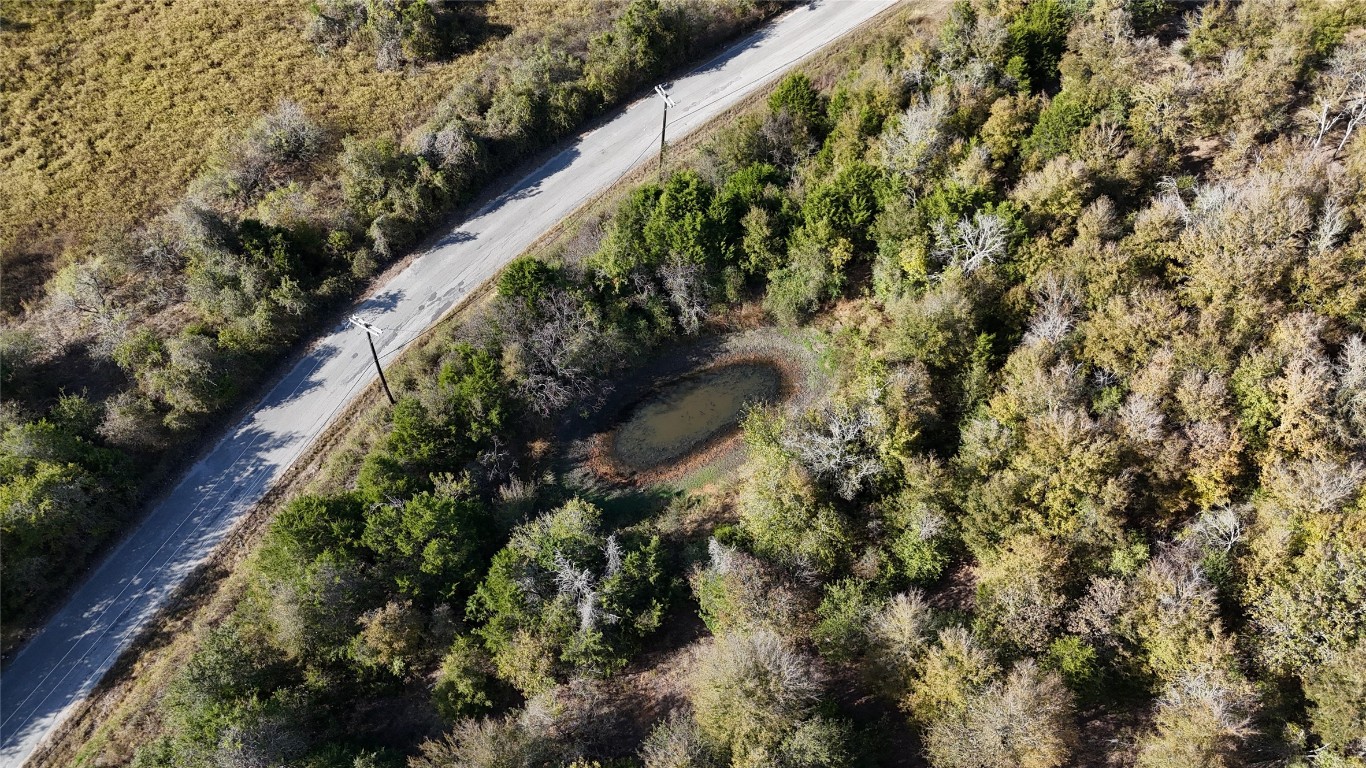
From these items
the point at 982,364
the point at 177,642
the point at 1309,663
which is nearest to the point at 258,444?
the point at 177,642

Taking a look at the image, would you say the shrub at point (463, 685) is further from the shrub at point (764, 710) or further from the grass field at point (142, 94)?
the grass field at point (142, 94)

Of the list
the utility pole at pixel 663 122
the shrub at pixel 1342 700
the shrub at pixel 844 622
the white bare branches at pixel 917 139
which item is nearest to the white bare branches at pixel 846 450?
the shrub at pixel 844 622

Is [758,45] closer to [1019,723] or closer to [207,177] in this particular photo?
[207,177]

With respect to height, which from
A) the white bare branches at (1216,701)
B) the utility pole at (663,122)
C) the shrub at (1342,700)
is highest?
the utility pole at (663,122)

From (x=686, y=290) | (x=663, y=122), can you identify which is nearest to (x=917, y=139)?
(x=686, y=290)

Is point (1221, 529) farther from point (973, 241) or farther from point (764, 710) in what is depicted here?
point (764, 710)

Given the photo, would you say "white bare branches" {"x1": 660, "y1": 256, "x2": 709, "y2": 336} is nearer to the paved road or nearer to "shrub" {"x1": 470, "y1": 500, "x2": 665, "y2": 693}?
the paved road
